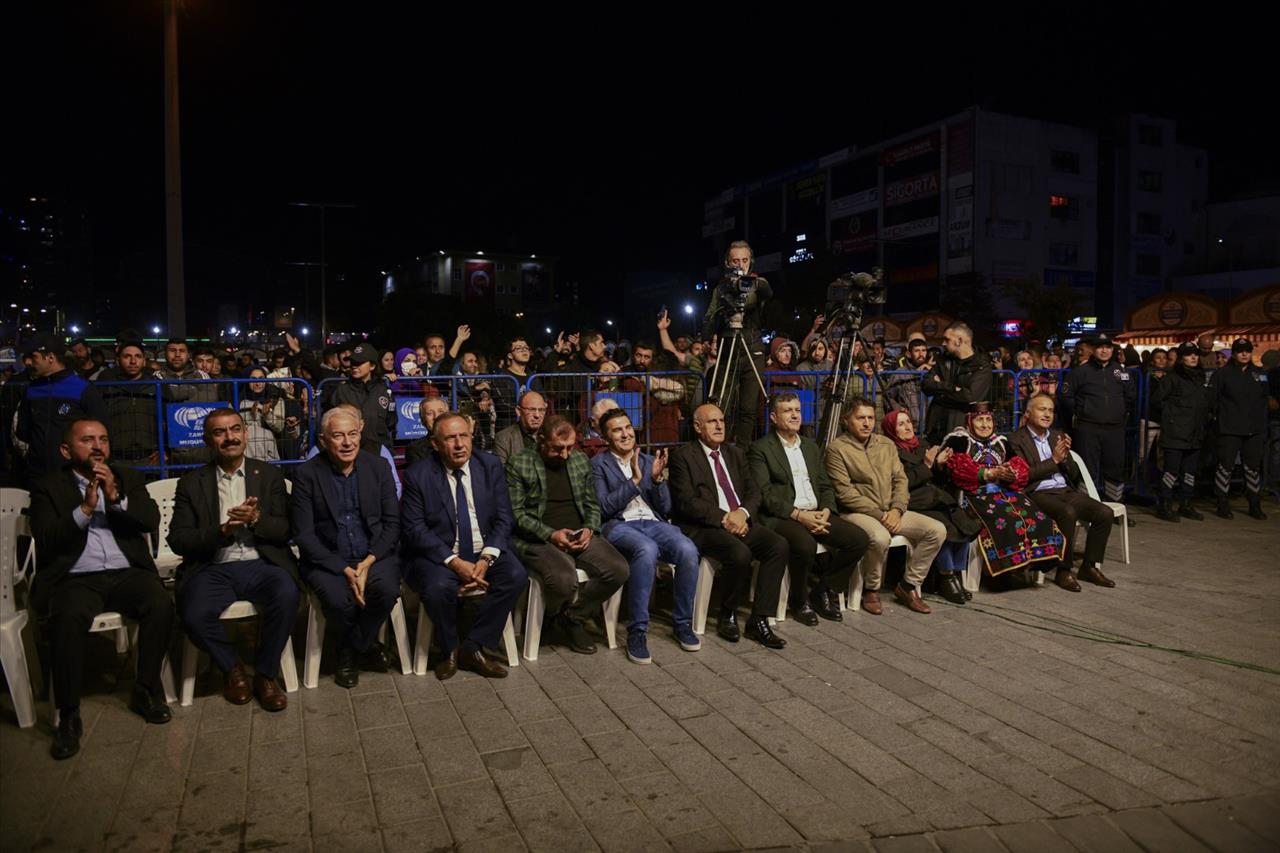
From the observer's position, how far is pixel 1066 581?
263 inches

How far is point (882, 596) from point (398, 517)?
357 cm

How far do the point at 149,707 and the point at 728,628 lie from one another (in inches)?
127

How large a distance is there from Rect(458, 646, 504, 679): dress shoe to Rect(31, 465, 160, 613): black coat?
175 cm

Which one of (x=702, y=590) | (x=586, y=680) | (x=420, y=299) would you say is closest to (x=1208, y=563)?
(x=702, y=590)

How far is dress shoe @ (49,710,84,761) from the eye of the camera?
12.8 ft

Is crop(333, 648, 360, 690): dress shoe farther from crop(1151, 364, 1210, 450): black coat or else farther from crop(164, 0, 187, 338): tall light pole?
crop(1151, 364, 1210, 450): black coat

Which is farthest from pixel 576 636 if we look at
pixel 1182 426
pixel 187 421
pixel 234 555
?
pixel 1182 426

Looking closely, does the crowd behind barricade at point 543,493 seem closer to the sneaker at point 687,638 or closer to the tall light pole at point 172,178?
the sneaker at point 687,638

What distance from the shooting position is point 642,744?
4016 millimetres

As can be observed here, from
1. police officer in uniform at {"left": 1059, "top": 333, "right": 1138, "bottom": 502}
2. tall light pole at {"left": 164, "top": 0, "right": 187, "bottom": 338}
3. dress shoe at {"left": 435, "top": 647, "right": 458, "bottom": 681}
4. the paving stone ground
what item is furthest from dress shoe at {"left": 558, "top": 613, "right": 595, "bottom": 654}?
tall light pole at {"left": 164, "top": 0, "right": 187, "bottom": 338}

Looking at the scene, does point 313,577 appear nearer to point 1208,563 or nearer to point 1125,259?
point 1208,563

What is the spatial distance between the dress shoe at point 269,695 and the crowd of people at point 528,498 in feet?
0.06

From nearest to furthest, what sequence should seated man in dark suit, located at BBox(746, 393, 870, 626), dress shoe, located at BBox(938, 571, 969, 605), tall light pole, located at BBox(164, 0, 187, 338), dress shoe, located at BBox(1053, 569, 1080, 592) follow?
seated man in dark suit, located at BBox(746, 393, 870, 626), dress shoe, located at BBox(938, 571, 969, 605), dress shoe, located at BBox(1053, 569, 1080, 592), tall light pole, located at BBox(164, 0, 187, 338)

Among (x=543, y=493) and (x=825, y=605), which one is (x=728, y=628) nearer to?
(x=825, y=605)
